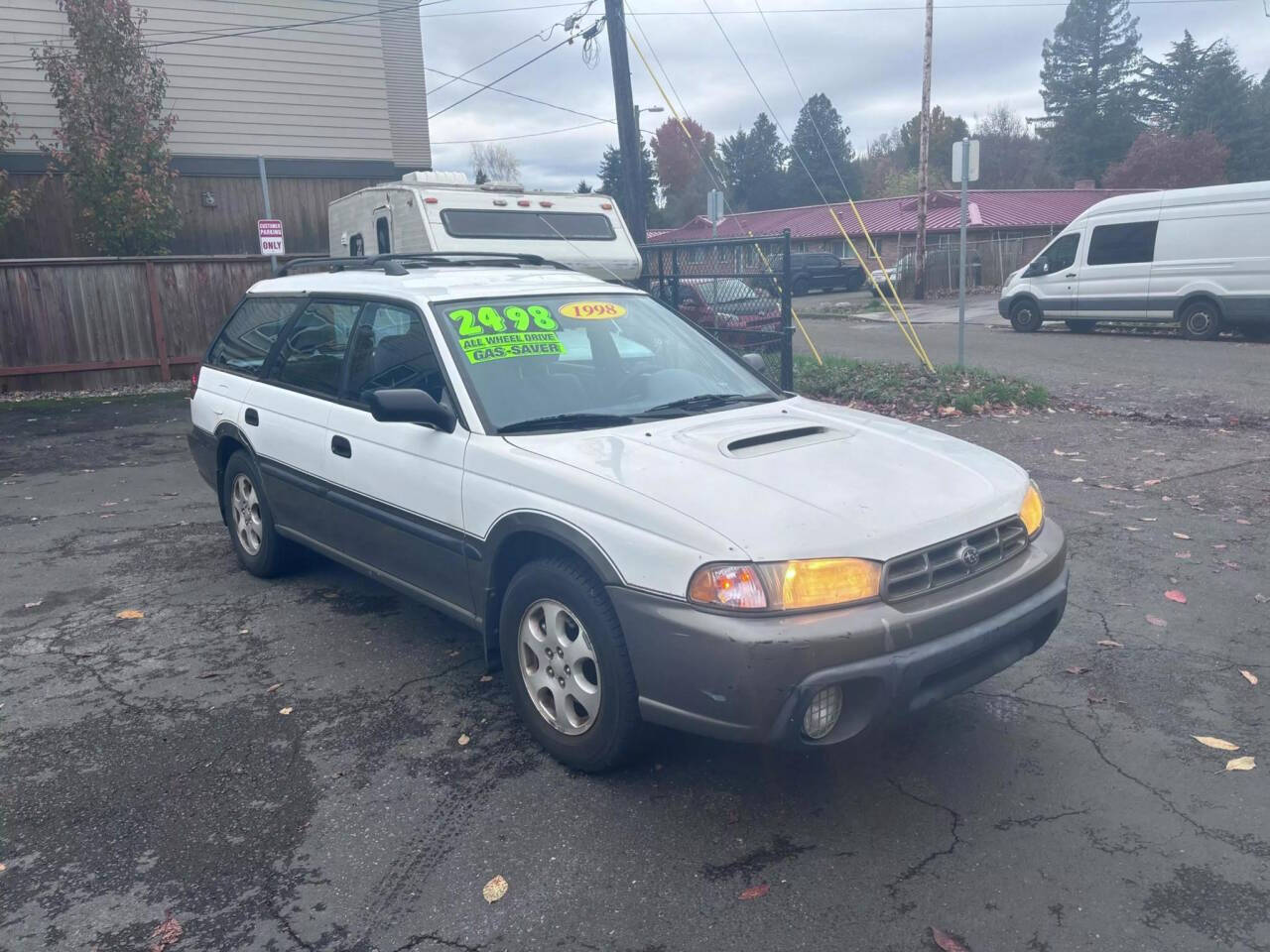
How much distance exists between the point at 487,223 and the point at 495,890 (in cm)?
908

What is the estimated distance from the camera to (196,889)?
309 cm

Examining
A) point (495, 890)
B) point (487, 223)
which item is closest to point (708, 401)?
point (495, 890)

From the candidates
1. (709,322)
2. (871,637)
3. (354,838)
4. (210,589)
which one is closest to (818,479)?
(871,637)

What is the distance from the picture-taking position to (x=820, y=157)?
6806 centimetres

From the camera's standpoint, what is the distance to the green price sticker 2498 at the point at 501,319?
436 cm

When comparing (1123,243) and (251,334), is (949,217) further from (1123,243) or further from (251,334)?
(251,334)

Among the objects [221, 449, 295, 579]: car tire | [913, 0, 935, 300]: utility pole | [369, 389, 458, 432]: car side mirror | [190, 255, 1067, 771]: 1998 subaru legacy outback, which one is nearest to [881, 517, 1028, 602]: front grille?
[190, 255, 1067, 771]: 1998 subaru legacy outback

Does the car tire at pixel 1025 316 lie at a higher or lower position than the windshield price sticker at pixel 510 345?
lower

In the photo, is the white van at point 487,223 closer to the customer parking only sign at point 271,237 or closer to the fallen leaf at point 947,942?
the customer parking only sign at point 271,237

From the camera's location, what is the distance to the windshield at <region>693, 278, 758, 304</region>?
35.3 feet

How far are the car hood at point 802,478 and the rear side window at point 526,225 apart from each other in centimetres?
739

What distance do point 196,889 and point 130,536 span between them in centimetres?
459

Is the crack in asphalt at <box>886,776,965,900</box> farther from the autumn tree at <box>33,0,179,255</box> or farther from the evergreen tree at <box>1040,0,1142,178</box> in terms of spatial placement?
the evergreen tree at <box>1040,0,1142,178</box>

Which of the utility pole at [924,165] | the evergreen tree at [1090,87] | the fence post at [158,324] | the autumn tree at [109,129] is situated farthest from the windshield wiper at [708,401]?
the evergreen tree at [1090,87]
